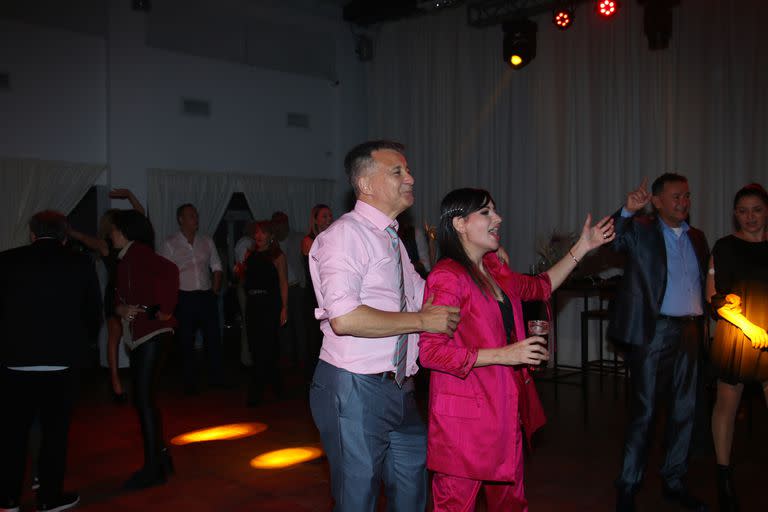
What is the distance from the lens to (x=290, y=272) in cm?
798

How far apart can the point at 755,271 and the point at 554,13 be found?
16.9ft

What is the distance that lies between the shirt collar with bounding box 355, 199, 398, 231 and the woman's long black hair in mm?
270

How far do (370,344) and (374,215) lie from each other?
1.39 feet

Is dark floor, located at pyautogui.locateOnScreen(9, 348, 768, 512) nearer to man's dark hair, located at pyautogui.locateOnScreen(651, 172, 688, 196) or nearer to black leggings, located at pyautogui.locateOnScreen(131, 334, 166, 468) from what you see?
black leggings, located at pyautogui.locateOnScreen(131, 334, 166, 468)

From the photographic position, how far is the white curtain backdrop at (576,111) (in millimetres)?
7211

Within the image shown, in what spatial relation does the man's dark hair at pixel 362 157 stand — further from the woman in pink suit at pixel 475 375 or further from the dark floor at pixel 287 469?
the dark floor at pixel 287 469

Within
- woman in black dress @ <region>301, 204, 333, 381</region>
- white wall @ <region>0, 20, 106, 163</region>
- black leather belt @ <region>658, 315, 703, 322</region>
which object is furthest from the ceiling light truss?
black leather belt @ <region>658, 315, 703, 322</region>

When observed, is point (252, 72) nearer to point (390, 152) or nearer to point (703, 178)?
point (703, 178)

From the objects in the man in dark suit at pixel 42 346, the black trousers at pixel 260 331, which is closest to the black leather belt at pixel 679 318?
the man in dark suit at pixel 42 346

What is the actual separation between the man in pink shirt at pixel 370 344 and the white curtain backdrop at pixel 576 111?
5.94 metres

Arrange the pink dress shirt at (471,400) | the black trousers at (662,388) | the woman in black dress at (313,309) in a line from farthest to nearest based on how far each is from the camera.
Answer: the woman in black dress at (313,309), the black trousers at (662,388), the pink dress shirt at (471,400)

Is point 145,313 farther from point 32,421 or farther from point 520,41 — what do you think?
point 520,41

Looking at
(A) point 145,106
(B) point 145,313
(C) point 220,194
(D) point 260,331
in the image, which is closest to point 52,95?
(A) point 145,106

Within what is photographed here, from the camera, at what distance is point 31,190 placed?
7707 millimetres
